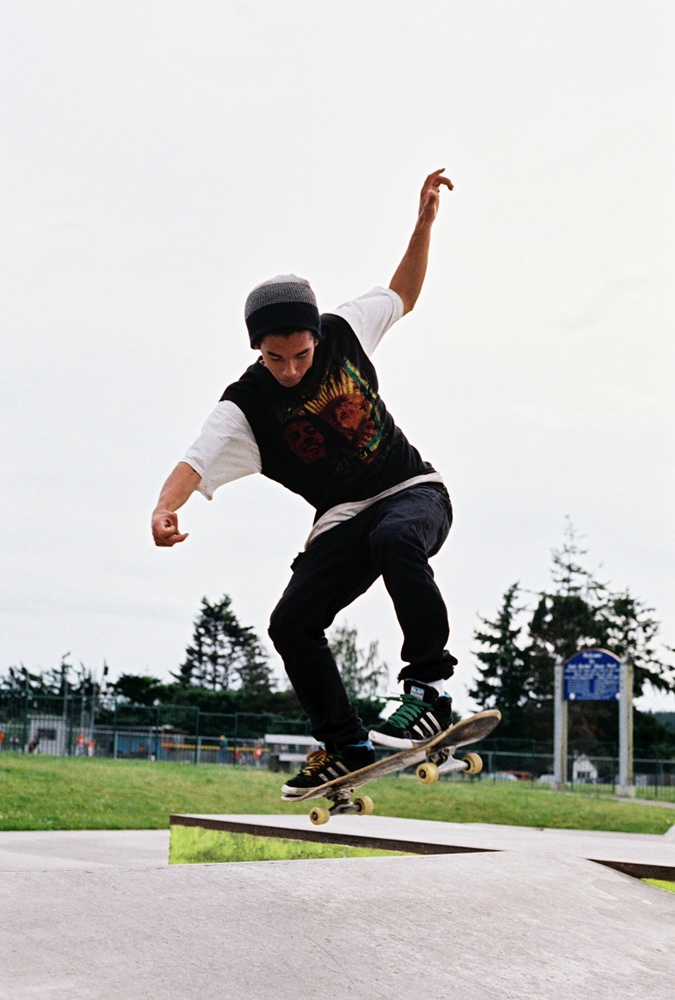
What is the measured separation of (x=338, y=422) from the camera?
5.43m

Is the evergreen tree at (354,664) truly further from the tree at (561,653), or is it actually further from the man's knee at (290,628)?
the man's knee at (290,628)

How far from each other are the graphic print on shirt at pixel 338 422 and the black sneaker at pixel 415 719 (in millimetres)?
1280

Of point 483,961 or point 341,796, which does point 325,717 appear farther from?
point 483,961

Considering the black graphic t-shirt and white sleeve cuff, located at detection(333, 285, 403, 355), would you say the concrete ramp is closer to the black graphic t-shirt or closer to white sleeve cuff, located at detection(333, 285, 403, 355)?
the black graphic t-shirt

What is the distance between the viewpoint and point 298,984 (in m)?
3.71

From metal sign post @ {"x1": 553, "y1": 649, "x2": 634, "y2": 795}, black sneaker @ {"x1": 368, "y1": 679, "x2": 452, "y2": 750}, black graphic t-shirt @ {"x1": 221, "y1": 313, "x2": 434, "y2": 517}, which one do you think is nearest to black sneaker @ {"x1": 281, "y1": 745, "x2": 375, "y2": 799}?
black sneaker @ {"x1": 368, "y1": 679, "x2": 452, "y2": 750}

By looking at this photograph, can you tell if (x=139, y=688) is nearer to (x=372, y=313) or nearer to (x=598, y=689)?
(x=598, y=689)

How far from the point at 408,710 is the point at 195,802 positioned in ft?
44.8

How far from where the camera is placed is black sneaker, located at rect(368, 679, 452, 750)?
5184mm

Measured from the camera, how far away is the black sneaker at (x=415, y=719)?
518cm

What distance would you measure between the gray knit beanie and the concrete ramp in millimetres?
2691

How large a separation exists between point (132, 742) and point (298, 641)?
27.5 metres

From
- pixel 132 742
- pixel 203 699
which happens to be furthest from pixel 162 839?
pixel 203 699

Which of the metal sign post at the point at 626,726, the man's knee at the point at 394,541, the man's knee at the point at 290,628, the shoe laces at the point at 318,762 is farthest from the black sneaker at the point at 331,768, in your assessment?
the metal sign post at the point at 626,726
